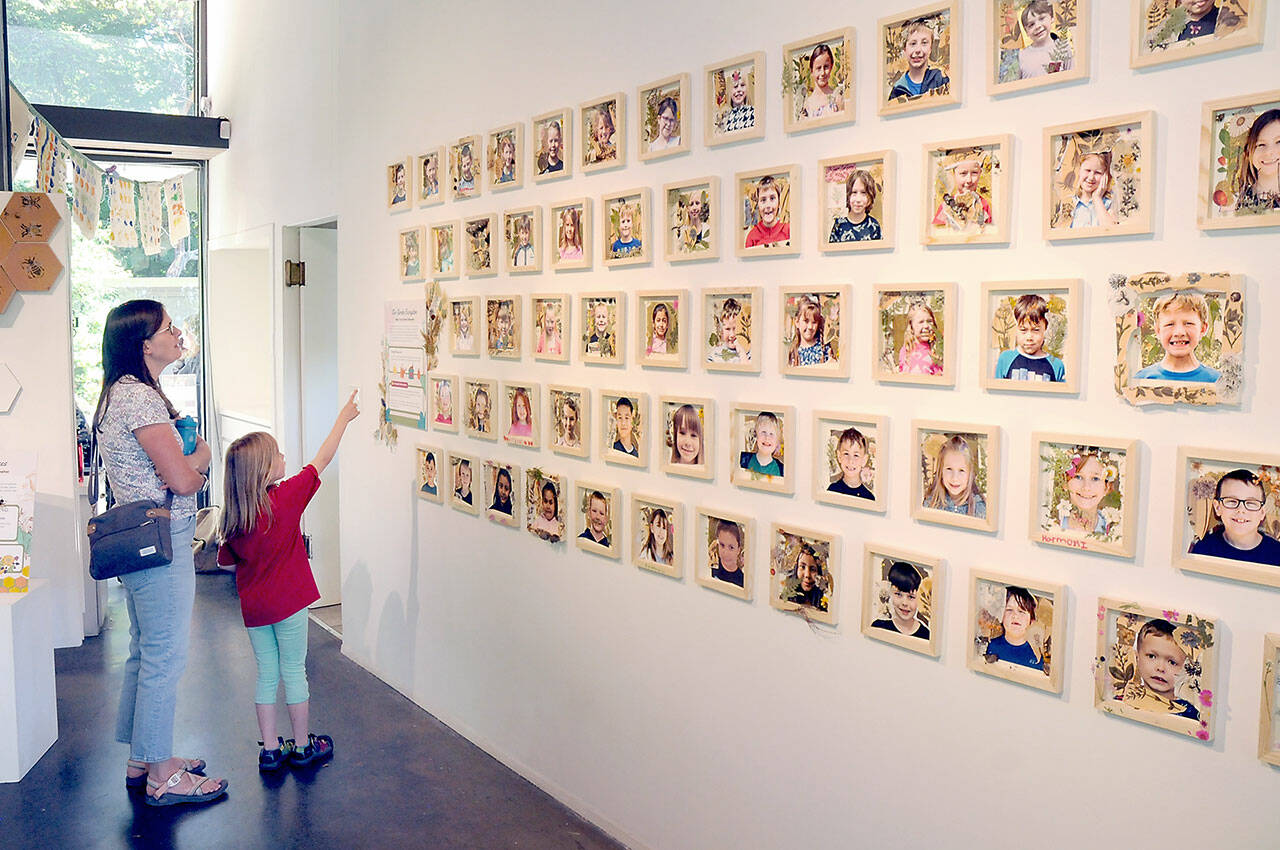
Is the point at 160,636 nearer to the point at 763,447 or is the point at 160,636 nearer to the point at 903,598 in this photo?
the point at 763,447

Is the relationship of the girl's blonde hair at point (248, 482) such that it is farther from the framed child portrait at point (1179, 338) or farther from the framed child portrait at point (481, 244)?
the framed child portrait at point (1179, 338)

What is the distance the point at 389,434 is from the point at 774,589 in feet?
7.84

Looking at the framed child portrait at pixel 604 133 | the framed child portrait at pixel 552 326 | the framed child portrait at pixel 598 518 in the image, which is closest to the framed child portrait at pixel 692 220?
the framed child portrait at pixel 604 133

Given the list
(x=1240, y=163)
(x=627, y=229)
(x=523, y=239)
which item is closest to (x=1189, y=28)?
(x=1240, y=163)

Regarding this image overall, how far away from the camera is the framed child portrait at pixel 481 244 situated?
3.62 meters

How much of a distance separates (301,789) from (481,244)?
1953 mm

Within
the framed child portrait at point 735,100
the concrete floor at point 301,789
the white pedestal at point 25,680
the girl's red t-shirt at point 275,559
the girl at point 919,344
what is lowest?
the concrete floor at point 301,789

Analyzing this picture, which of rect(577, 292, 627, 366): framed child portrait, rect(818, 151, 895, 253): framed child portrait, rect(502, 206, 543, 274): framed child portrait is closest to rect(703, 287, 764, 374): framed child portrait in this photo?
rect(818, 151, 895, 253): framed child portrait

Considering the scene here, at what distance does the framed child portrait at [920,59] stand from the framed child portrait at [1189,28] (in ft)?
1.19

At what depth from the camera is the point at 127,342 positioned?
3.20 meters

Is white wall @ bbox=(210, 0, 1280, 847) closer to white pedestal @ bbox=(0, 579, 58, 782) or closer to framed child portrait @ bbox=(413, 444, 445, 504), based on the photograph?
framed child portrait @ bbox=(413, 444, 445, 504)

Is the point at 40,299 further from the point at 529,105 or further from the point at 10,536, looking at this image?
the point at 529,105

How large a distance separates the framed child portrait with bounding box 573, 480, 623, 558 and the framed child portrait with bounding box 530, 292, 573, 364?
423 millimetres

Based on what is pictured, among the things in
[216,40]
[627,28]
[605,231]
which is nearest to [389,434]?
[605,231]
